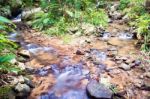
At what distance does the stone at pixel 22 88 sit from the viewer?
14.0 ft

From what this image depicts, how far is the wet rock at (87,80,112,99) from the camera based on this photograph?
4.30m

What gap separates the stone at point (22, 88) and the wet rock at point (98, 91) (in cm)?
117

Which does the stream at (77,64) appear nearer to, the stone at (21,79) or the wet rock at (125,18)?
the stone at (21,79)

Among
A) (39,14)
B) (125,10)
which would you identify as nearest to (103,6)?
(125,10)

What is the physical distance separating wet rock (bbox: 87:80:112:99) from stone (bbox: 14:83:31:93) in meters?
1.17

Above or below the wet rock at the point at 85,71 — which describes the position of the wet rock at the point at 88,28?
above

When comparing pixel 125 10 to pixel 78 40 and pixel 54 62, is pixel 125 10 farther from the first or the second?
pixel 54 62

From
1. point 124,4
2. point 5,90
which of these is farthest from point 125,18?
point 5,90

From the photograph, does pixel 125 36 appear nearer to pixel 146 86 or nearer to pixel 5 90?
pixel 146 86

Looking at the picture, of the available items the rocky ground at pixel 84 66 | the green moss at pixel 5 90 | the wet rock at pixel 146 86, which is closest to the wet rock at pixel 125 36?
the rocky ground at pixel 84 66

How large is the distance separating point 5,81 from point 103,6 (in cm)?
737

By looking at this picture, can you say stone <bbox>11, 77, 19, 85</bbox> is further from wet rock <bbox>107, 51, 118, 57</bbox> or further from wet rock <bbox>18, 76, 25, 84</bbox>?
wet rock <bbox>107, 51, 118, 57</bbox>

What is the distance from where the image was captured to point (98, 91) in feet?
14.5

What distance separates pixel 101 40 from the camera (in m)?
7.29
